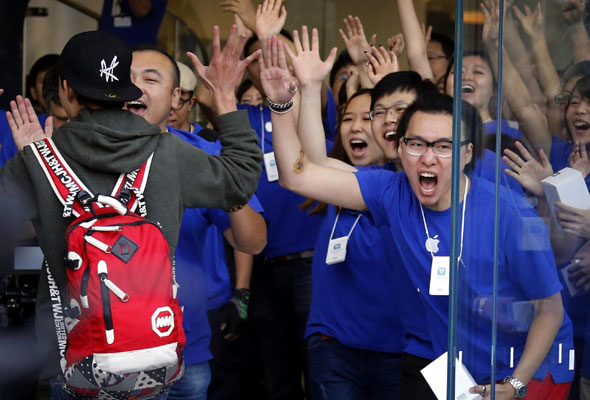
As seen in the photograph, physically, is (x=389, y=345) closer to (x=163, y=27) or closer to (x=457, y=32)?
(x=457, y=32)

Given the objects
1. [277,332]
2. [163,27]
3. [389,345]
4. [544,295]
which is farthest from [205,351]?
[163,27]

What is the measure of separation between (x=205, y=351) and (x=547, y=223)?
1.56 meters

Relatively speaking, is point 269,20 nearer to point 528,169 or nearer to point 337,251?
point 337,251

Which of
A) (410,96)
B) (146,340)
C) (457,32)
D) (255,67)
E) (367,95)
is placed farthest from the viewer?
(255,67)

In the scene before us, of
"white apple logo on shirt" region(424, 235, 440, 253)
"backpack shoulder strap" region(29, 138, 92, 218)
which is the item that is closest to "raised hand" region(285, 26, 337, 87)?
"white apple logo on shirt" region(424, 235, 440, 253)

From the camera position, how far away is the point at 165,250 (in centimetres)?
207

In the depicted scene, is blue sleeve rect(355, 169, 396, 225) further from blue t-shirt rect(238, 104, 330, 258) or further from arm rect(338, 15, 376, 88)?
arm rect(338, 15, 376, 88)

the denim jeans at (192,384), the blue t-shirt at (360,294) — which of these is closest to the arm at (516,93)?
the blue t-shirt at (360,294)

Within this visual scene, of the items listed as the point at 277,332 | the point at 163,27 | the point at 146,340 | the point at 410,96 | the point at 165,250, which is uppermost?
the point at 163,27

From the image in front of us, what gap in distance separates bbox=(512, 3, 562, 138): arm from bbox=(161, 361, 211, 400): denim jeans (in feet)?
5.48

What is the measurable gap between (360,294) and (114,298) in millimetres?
1392

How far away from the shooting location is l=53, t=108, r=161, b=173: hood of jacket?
2.09m

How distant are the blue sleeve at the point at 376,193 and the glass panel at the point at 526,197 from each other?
90cm

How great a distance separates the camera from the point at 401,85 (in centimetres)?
340
